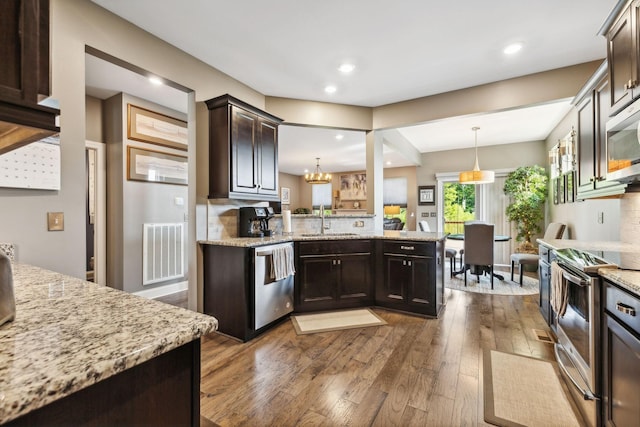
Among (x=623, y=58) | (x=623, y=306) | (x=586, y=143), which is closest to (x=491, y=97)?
(x=586, y=143)

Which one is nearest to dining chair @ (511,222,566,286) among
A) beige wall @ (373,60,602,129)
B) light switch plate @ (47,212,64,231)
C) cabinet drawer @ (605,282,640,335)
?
beige wall @ (373,60,602,129)

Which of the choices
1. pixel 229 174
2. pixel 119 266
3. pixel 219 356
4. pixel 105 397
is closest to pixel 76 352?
pixel 105 397

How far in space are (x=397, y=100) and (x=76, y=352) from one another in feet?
13.4

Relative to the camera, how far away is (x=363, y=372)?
2129 millimetres

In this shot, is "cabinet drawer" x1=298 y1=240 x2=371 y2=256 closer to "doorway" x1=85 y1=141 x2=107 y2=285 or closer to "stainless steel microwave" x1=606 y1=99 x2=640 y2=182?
"stainless steel microwave" x1=606 y1=99 x2=640 y2=182

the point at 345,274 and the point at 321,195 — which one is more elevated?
the point at 321,195

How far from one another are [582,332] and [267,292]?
2318mm

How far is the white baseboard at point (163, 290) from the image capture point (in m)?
3.86

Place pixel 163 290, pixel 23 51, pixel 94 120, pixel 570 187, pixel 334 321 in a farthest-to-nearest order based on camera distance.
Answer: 1. pixel 570 187
2. pixel 163 290
3. pixel 94 120
4. pixel 334 321
5. pixel 23 51

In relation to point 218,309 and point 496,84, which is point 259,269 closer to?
point 218,309

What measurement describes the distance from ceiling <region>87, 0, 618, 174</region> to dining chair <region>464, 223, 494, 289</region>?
2176 millimetres

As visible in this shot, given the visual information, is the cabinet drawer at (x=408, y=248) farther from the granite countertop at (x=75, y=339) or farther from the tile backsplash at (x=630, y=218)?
the granite countertop at (x=75, y=339)

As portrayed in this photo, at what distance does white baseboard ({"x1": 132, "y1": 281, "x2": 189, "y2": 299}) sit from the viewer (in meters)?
3.86

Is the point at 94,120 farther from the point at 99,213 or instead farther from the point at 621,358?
the point at 621,358
